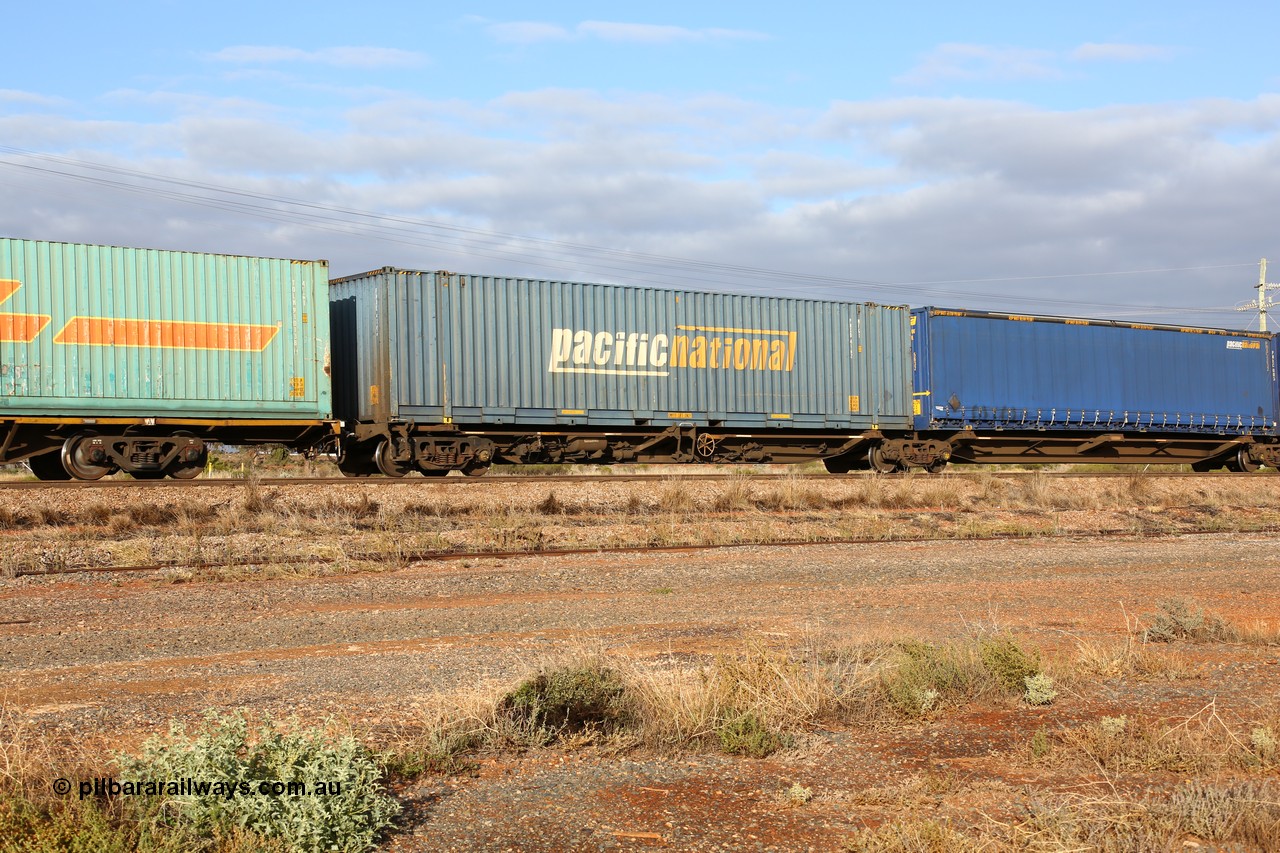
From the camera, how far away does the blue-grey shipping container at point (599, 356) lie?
19047 millimetres

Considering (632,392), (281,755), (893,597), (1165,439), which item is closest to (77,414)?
(632,392)

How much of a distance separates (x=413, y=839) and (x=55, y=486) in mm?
12914

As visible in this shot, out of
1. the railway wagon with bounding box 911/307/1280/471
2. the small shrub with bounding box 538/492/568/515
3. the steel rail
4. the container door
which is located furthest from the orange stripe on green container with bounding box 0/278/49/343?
the railway wagon with bounding box 911/307/1280/471

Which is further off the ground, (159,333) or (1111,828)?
(159,333)

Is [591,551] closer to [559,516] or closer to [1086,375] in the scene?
[559,516]

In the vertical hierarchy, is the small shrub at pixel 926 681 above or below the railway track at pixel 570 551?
above

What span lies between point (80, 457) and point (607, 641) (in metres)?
11.9

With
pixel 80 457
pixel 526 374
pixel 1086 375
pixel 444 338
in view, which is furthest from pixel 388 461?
pixel 1086 375

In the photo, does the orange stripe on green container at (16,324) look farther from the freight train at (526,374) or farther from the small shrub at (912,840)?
the small shrub at (912,840)

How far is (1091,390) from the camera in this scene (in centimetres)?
2645

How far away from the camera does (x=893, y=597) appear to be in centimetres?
1065

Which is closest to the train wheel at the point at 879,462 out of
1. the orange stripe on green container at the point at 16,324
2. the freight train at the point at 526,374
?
the freight train at the point at 526,374

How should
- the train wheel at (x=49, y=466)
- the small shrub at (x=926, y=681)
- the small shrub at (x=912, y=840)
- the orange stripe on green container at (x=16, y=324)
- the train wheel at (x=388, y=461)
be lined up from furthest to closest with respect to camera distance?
the train wheel at (x=388, y=461)
the train wheel at (x=49, y=466)
the orange stripe on green container at (x=16, y=324)
the small shrub at (x=926, y=681)
the small shrub at (x=912, y=840)

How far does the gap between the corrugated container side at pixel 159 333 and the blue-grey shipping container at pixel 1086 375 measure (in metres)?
13.6
